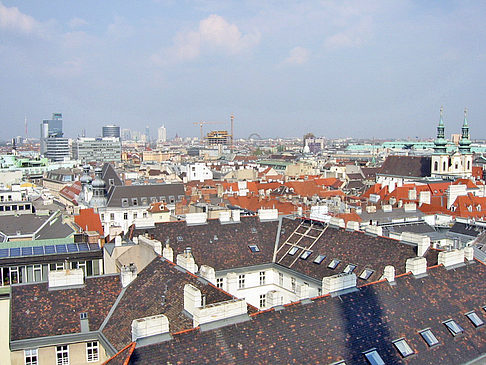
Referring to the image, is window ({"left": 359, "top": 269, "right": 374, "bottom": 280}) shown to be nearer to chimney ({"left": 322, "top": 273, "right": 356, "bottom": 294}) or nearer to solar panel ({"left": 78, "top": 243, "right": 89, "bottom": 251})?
chimney ({"left": 322, "top": 273, "right": 356, "bottom": 294})

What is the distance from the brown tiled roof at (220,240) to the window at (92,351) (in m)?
11.8

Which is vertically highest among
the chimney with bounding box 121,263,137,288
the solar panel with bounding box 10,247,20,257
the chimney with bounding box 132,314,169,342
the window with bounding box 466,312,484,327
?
the chimney with bounding box 132,314,169,342

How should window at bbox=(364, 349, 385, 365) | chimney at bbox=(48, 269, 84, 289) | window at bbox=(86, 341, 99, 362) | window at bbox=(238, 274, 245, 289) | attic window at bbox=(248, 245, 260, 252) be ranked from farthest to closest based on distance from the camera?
attic window at bbox=(248, 245, 260, 252)
window at bbox=(238, 274, 245, 289)
chimney at bbox=(48, 269, 84, 289)
window at bbox=(86, 341, 99, 362)
window at bbox=(364, 349, 385, 365)

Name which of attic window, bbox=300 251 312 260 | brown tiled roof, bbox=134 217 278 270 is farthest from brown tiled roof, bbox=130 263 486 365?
brown tiled roof, bbox=134 217 278 270

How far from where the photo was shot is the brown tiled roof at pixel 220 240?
3712 cm

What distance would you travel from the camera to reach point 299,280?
3550 centimetres

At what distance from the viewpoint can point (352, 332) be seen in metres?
22.3

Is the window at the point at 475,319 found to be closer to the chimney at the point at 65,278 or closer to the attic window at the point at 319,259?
the attic window at the point at 319,259

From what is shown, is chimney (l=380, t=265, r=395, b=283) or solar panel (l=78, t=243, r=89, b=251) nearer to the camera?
chimney (l=380, t=265, r=395, b=283)

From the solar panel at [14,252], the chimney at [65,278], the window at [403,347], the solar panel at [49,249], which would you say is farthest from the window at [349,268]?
the solar panel at [14,252]

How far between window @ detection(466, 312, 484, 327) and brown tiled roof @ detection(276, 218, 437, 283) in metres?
5.21

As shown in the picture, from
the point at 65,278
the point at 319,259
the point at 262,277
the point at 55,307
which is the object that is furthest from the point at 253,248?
the point at 55,307

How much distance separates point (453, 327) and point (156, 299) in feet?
49.8

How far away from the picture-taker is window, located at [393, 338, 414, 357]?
72.6 ft
